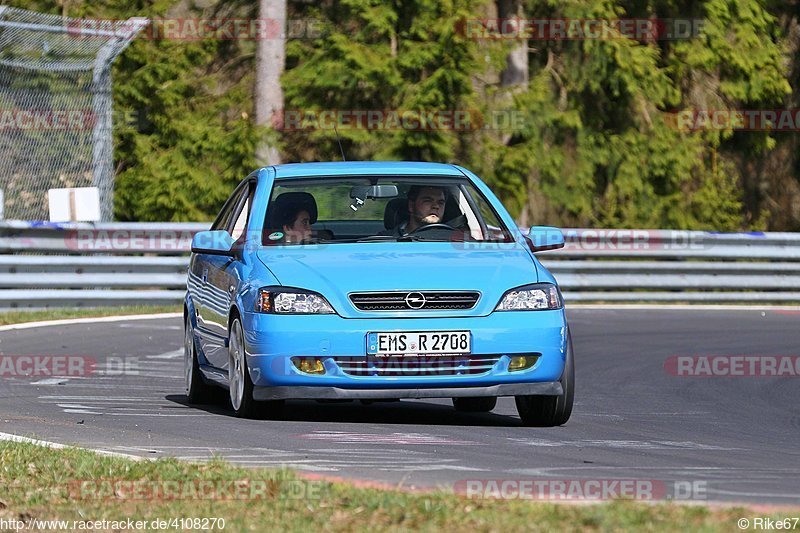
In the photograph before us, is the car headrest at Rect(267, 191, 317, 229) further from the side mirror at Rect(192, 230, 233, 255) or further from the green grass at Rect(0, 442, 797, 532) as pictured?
the green grass at Rect(0, 442, 797, 532)

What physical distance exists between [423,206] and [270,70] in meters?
18.5

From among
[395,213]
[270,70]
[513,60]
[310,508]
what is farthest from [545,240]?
[513,60]

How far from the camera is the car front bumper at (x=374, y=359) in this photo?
946cm

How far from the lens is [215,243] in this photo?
1062cm

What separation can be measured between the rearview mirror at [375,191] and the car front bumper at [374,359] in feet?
4.96

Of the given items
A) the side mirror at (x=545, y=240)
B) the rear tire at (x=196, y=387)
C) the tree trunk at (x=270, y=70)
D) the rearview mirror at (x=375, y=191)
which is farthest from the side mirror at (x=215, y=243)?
the tree trunk at (x=270, y=70)

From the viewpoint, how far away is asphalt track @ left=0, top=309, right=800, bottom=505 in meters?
7.73

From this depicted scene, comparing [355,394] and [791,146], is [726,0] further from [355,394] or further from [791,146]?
[355,394]

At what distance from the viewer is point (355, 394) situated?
954cm

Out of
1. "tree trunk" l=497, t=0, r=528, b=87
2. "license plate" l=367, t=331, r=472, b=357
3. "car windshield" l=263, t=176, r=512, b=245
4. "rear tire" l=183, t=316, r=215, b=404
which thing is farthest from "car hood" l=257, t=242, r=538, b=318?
"tree trunk" l=497, t=0, r=528, b=87

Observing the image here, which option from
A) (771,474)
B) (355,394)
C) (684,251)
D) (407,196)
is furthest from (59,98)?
(771,474)

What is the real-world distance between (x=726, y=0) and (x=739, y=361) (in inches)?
705

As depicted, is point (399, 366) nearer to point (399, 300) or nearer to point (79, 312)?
point (399, 300)

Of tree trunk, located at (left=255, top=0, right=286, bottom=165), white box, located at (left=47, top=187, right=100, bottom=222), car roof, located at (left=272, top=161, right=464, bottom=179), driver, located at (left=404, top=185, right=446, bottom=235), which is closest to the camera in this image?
driver, located at (left=404, top=185, right=446, bottom=235)
